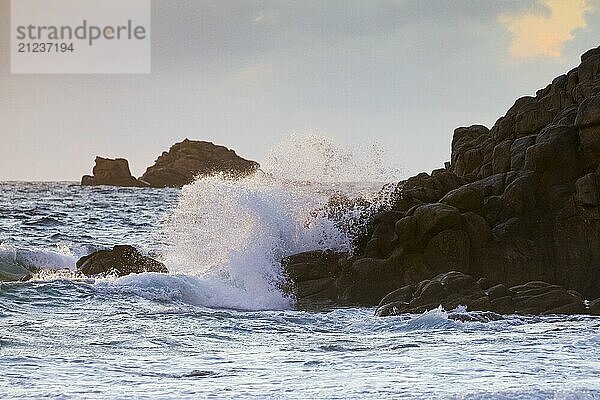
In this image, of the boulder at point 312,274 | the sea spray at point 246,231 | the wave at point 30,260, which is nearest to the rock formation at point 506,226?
the boulder at point 312,274

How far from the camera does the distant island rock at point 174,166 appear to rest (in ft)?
407

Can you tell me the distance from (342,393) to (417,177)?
15078 millimetres

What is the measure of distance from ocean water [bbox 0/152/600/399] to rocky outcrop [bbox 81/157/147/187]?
106 m

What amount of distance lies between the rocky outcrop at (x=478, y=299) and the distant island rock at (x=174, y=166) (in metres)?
106

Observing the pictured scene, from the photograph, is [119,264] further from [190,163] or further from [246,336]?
[190,163]

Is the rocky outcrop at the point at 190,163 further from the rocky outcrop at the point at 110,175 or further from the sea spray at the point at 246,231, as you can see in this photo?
the sea spray at the point at 246,231

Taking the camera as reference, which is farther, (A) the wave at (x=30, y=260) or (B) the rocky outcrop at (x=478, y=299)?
(A) the wave at (x=30, y=260)

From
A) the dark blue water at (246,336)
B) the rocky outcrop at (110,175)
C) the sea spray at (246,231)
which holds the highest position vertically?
the rocky outcrop at (110,175)

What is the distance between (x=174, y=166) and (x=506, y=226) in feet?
369

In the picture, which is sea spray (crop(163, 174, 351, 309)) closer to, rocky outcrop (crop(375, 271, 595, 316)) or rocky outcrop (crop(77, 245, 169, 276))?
rocky outcrop (crop(77, 245, 169, 276))

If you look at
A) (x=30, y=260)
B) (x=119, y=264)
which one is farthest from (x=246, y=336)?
(x=30, y=260)

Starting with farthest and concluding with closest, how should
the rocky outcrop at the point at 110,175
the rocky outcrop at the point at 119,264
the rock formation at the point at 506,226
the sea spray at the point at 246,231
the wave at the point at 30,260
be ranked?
the rocky outcrop at the point at 110,175 < the wave at the point at 30,260 < the rocky outcrop at the point at 119,264 < the sea spray at the point at 246,231 < the rock formation at the point at 506,226

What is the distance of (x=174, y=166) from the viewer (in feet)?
424

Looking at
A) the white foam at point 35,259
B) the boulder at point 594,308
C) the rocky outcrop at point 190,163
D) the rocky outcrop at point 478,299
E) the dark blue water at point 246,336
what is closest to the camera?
the dark blue water at point 246,336
